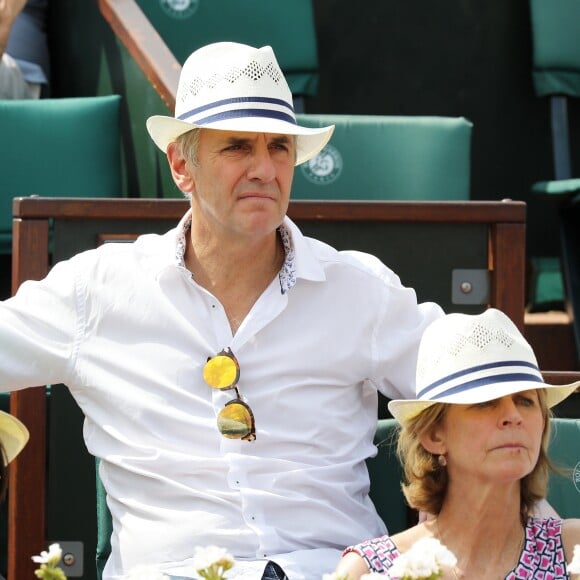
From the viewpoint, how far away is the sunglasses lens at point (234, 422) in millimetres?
2645

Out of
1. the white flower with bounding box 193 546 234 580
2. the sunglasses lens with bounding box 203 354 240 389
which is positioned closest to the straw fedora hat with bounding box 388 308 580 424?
the sunglasses lens with bounding box 203 354 240 389

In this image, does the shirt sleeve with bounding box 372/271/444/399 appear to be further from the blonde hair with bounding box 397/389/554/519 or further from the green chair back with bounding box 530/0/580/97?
the green chair back with bounding box 530/0/580/97

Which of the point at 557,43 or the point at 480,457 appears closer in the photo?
the point at 480,457

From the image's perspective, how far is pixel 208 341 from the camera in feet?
8.99

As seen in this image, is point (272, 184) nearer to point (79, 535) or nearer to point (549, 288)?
point (79, 535)

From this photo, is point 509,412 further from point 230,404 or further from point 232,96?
point 232,96

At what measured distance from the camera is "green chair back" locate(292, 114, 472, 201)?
12.8 ft

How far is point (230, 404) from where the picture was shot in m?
2.65

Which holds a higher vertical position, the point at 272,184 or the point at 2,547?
the point at 272,184

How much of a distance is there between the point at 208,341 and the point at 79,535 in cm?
62

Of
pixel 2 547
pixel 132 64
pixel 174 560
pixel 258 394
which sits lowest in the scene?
pixel 2 547

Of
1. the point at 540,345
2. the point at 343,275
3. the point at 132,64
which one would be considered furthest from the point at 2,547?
the point at 540,345

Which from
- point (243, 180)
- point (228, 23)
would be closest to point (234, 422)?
point (243, 180)

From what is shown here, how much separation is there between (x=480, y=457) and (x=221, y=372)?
0.55 metres
